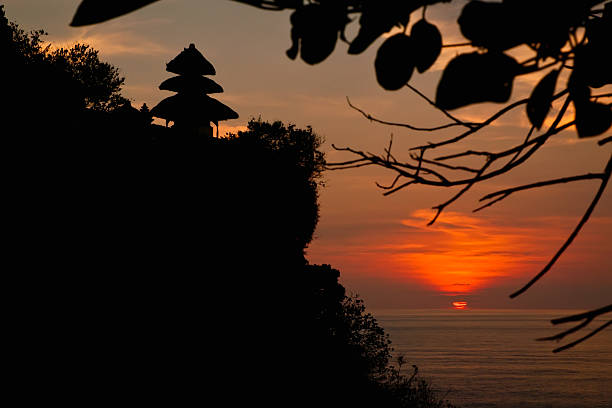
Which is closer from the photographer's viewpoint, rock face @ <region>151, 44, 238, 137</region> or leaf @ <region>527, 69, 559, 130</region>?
leaf @ <region>527, 69, 559, 130</region>

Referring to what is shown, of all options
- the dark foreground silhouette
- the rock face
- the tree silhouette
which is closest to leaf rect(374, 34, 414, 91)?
the tree silhouette

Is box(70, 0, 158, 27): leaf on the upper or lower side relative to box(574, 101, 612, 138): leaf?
upper

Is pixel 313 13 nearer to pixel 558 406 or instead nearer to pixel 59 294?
pixel 59 294

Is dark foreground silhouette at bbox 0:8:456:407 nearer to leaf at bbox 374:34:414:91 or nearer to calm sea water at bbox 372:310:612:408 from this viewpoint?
leaf at bbox 374:34:414:91

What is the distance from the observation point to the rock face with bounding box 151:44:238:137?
33.3 meters

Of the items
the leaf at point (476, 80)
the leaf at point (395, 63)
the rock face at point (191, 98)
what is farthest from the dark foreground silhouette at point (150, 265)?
the leaf at point (476, 80)

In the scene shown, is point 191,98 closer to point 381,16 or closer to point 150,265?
point 150,265

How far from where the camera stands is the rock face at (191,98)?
33281 millimetres

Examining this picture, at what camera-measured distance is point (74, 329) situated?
623 inches

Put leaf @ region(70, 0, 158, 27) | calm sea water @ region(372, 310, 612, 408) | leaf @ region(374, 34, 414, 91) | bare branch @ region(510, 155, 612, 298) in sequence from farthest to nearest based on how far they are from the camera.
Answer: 1. calm sea water @ region(372, 310, 612, 408)
2. bare branch @ region(510, 155, 612, 298)
3. leaf @ region(374, 34, 414, 91)
4. leaf @ region(70, 0, 158, 27)

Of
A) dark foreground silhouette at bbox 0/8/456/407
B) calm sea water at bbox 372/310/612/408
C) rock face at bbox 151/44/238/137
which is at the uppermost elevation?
rock face at bbox 151/44/238/137

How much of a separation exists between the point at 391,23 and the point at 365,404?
22.8 meters

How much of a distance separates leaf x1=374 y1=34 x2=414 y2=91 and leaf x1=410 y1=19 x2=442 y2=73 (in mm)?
18

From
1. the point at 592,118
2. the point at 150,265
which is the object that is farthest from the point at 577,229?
the point at 150,265
